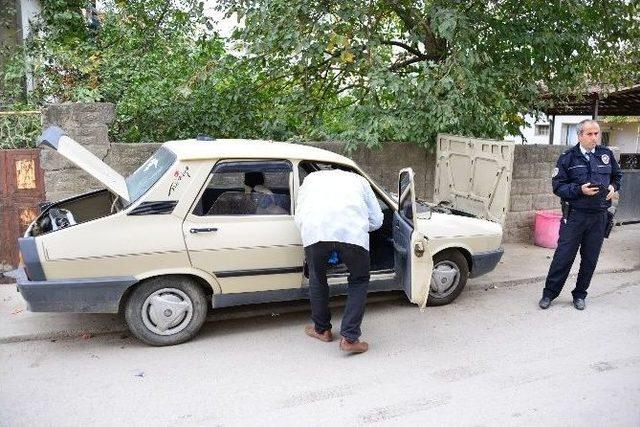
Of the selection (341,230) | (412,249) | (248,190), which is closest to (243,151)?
(248,190)

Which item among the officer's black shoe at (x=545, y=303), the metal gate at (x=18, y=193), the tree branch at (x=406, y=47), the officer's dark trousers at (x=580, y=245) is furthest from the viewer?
the tree branch at (x=406, y=47)

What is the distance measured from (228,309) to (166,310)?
0.99 meters

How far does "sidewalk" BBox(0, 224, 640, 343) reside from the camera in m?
4.91

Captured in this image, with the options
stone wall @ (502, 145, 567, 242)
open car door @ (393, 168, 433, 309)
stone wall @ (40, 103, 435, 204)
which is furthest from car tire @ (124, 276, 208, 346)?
stone wall @ (502, 145, 567, 242)

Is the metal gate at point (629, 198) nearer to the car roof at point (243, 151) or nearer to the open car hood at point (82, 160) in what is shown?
the car roof at point (243, 151)

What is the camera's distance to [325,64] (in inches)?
309

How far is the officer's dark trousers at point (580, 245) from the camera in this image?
539 cm

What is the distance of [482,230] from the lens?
5.70m

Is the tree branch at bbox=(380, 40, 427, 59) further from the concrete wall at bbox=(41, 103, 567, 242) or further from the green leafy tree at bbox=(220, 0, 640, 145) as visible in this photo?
the concrete wall at bbox=(41, 103, 567, 242)

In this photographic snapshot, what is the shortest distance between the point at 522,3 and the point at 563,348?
516 centimetres

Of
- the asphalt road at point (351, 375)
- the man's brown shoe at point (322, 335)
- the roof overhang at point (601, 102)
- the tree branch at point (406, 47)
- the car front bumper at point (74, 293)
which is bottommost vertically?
the asphalt road at point (351, 375)

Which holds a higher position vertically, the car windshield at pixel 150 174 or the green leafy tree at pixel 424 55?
the green leafy tree at pixel 424 55

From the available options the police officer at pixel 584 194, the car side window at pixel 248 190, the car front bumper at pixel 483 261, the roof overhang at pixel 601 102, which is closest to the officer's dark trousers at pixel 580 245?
the police officer at pixel 584 194

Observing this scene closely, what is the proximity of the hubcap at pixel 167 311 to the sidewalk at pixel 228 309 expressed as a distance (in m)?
0.55
